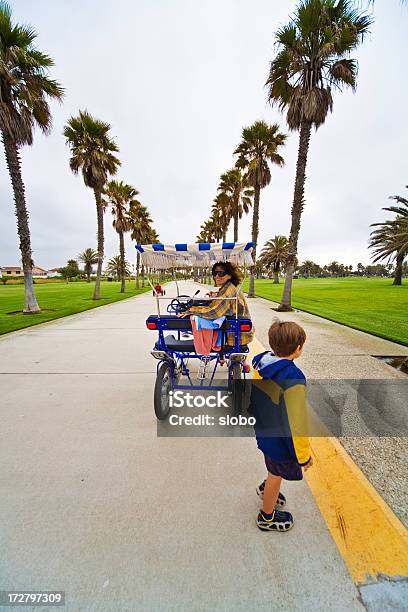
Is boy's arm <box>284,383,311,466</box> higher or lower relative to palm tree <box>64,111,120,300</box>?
lower

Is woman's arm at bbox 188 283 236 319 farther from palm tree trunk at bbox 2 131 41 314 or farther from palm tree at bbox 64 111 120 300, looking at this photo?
palm tree at bbox 64 111 120 300

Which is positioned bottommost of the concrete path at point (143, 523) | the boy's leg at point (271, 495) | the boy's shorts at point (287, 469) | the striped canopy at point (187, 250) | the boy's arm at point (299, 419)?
the concrete path at point (143, 523)

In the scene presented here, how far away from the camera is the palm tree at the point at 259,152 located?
17.6 meters

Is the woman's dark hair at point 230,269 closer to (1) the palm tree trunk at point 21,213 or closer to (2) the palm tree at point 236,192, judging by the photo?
(1) the palm tree trunk at point 21,213

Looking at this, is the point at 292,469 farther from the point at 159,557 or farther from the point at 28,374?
the point at 28,374

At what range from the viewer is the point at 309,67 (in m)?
10.8

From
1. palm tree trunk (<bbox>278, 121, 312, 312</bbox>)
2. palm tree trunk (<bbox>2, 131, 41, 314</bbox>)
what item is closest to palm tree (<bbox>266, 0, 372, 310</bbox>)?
palm tree trunk (<bbox>278, 121, 312, 312</bbox>)

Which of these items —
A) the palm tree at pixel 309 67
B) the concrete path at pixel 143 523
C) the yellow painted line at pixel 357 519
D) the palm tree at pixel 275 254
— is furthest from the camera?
the palm tree at pixel 275 254

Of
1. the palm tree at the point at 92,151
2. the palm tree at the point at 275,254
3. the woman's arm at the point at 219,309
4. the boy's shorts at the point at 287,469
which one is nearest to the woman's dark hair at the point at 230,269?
the woman's arm at the point at 219,309

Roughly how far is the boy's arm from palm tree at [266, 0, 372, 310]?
11.2 m

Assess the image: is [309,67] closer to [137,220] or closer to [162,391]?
[162,391]

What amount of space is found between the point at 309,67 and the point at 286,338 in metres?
14.0

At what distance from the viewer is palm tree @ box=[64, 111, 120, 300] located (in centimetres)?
1753

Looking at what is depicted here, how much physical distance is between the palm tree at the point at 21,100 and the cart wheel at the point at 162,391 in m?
10.8
